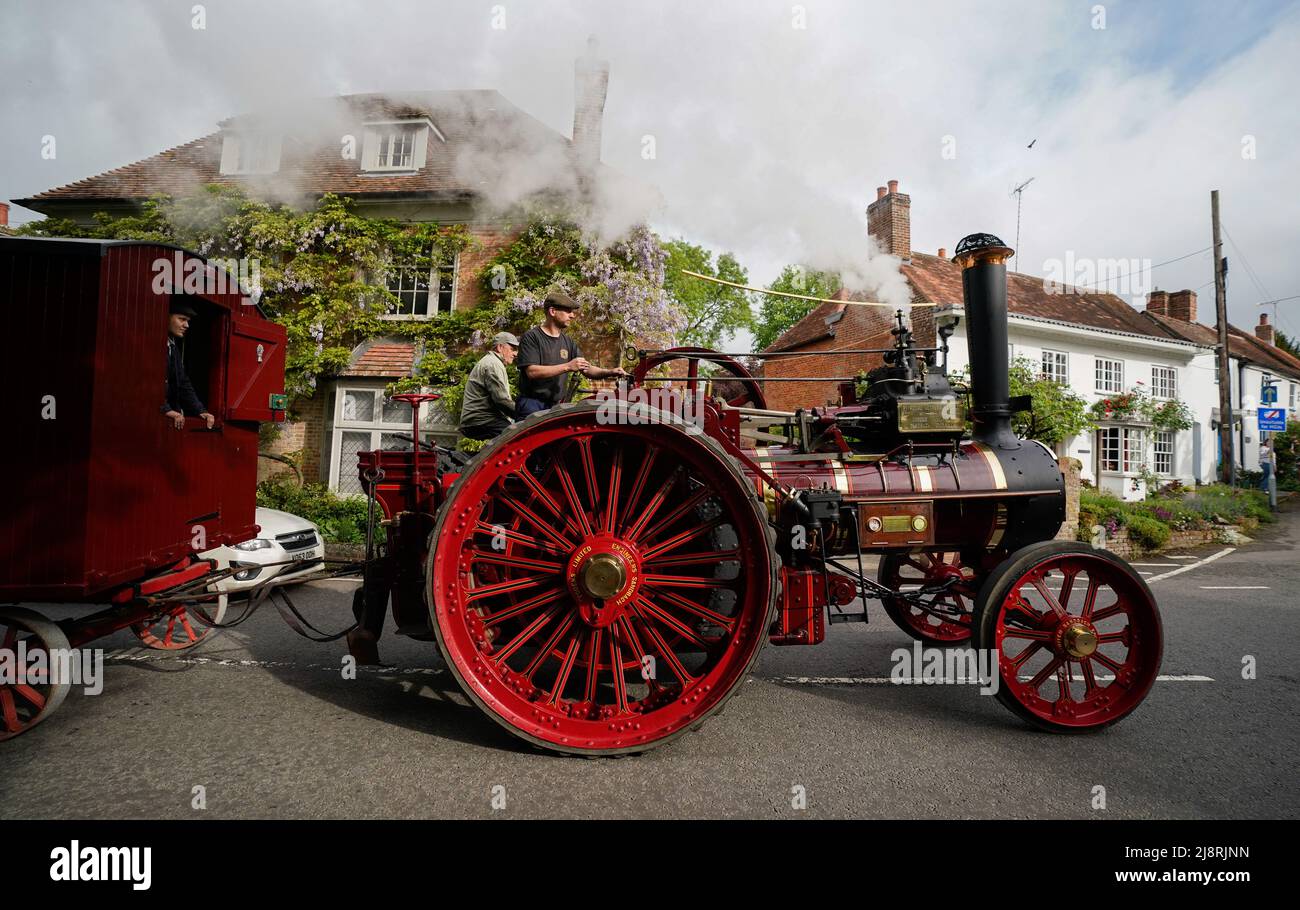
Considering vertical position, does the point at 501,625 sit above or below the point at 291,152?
below

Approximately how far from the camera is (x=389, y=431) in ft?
38.9

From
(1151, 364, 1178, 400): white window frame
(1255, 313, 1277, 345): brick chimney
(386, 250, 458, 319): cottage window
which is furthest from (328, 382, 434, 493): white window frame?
(1255, 313, 1277, 345): brick chimney

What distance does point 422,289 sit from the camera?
12477 millimetres

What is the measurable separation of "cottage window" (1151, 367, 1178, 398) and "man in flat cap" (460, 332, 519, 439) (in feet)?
72.9

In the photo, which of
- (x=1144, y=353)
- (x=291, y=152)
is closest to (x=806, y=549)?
(x=291, y=152)

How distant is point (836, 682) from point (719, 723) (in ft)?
3.63

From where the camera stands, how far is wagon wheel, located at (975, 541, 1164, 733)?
3.22m

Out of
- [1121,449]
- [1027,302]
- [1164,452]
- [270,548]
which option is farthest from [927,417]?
[1164,452]

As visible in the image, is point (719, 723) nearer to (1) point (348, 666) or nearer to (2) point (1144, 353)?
(1) point (348, 666)

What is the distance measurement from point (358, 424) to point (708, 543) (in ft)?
33.5

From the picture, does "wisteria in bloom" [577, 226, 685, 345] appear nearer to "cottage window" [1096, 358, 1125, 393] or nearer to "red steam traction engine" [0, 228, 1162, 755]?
"red steam traction engine" [0, 228, 1162, 755]
